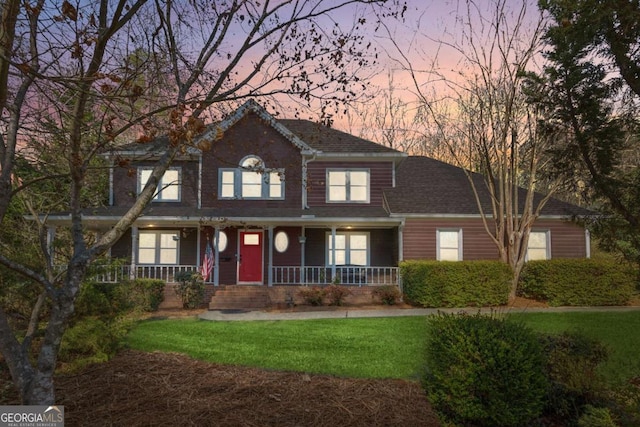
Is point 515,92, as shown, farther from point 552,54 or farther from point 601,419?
point 601,419

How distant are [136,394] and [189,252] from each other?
596 inches

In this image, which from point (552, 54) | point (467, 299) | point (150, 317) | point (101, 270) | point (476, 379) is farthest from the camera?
point (467, 299)

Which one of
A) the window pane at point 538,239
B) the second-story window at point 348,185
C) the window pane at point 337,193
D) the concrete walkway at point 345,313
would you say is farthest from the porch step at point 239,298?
the window pane at point 538,239

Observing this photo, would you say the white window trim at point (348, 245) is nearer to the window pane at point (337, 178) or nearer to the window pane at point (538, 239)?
the window pane at point (337, 178)

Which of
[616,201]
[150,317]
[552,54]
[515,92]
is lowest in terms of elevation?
[150,317]

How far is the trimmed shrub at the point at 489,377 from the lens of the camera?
4.77 m

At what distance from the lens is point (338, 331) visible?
10.8 m

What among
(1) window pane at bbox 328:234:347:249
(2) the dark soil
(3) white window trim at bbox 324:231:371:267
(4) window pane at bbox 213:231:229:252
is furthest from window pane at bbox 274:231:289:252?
(2) the dark soil

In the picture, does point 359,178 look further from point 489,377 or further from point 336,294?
point 489,377


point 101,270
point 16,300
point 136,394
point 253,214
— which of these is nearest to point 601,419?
point 136,394

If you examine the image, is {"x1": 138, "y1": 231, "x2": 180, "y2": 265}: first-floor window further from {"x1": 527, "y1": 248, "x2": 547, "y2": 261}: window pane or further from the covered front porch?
{"x1": 527, "y1": 248, "x2": 547, "y2": 261}: window pane

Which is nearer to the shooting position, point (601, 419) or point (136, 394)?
point (601, 419)

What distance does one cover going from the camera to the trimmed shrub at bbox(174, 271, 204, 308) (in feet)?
53.2

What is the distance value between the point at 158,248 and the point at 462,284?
41.7ft
